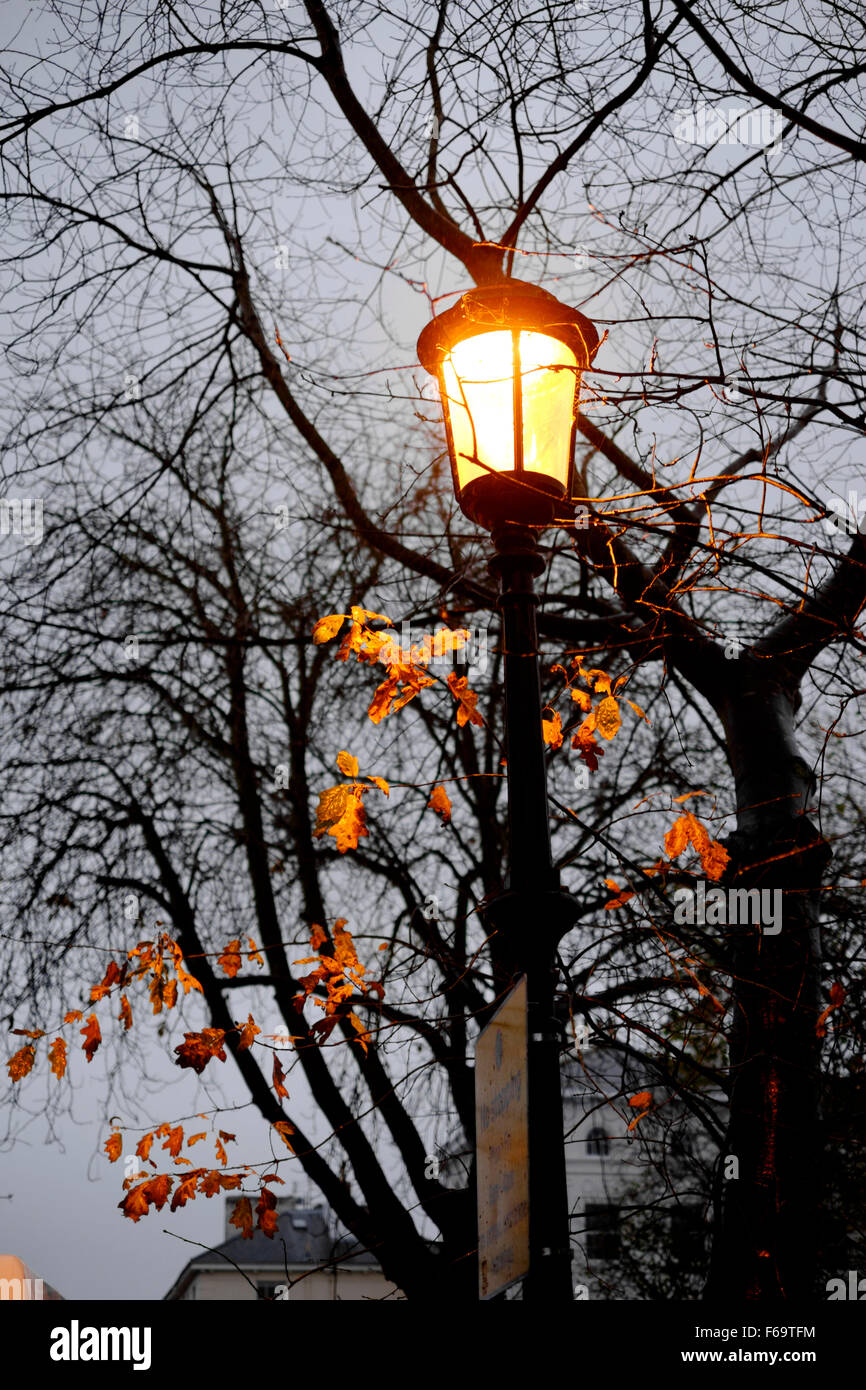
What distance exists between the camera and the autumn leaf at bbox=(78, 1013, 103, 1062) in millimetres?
7195

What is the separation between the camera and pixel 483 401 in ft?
12.9

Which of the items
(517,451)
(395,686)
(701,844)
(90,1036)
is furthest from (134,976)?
(517,451)

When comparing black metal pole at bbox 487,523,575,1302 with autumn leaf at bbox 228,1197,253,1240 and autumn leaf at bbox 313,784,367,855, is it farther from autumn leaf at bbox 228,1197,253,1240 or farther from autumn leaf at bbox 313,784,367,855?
autumn leaf at bbox 228,1197,253,1240

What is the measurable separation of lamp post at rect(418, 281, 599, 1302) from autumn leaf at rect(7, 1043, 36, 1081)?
4089 mm

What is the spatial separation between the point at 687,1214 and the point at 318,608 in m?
4.78

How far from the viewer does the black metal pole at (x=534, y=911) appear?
294 centimetres

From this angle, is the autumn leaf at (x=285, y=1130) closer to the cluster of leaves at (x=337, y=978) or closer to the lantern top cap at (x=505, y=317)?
the cluster of leaves at (x=337, y=978)

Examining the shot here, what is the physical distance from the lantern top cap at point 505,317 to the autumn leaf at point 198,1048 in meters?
3.44

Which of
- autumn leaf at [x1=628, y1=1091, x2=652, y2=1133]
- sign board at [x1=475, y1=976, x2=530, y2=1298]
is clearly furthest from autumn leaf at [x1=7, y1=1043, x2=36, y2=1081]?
sign board at [x1=475, y1=976, x2=530, y2=1298]

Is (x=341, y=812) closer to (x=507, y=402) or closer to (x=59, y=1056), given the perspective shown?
(x=507, y=402)

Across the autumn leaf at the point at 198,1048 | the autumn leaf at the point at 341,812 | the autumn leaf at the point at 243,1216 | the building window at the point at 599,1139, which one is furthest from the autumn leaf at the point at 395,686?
the autumn leaf at the point at 243,1216

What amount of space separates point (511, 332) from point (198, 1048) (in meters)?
3.68
